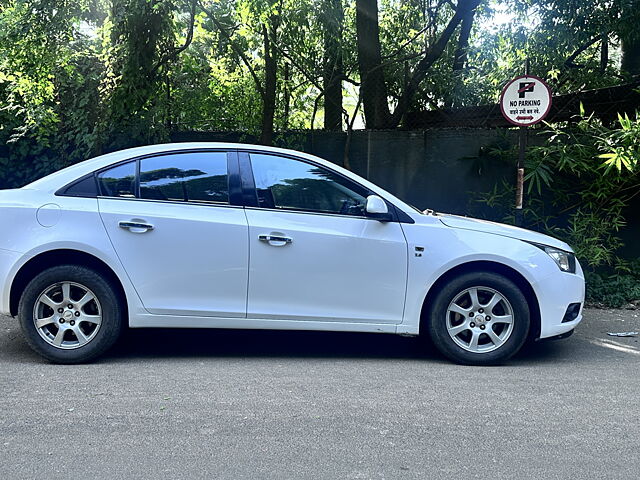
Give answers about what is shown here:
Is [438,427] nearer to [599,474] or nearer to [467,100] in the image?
[599,474]

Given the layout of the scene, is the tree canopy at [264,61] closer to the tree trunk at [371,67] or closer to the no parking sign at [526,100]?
the tree trunk at [371,67]

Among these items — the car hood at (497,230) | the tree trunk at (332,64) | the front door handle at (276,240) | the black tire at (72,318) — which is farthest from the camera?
the tree trunk at (332,64)

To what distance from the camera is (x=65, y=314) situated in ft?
16.8

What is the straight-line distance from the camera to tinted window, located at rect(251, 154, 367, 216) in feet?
17.5

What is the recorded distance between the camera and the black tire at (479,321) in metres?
5.24

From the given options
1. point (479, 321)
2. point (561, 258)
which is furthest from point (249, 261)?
point (561, 258)

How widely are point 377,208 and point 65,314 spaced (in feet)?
8.24

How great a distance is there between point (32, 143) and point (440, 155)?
5916 mm

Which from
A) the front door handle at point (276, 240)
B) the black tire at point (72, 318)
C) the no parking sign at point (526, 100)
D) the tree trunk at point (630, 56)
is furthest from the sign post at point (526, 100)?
the black tire at point (72, 318)

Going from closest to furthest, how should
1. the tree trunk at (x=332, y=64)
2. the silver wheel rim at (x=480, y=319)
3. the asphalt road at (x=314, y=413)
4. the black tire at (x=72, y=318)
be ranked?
1. the asphalt road at (x=314, y=413)
2. the black tire at (x=72, y=318)
3. the silver wheel rim at (x=480, y=319)
4. the tree trunk at (x=332, y=64)

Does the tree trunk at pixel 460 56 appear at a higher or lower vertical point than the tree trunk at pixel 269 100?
higher

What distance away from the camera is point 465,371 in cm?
516

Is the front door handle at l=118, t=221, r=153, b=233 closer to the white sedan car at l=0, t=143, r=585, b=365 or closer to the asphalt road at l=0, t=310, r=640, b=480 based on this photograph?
the white sedan car at l=0, t=143, r=585, b=365

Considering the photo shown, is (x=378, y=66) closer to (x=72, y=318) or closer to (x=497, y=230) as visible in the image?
(x=497, y=230)
